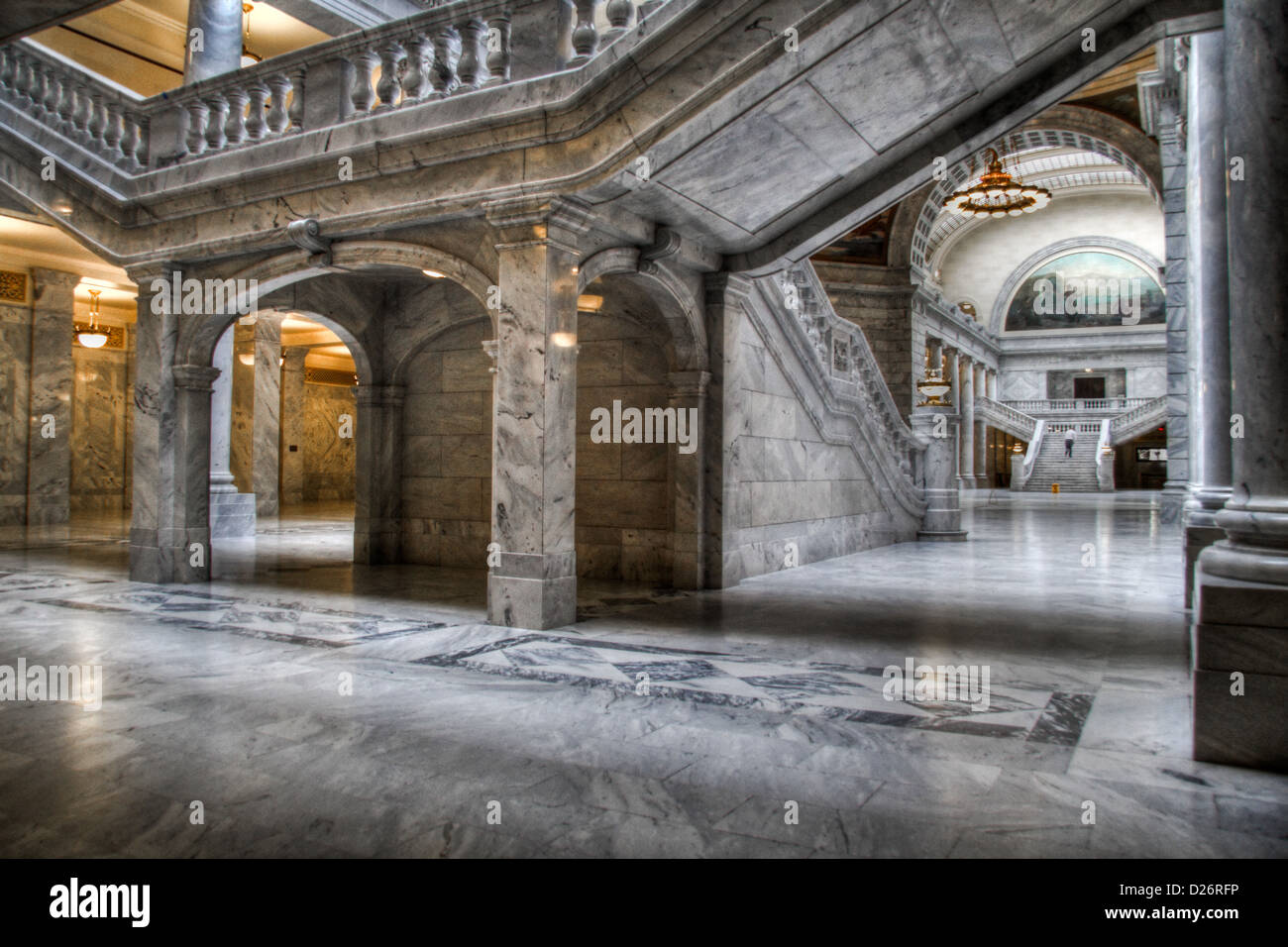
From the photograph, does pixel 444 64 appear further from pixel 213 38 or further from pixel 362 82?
pixel 213 38

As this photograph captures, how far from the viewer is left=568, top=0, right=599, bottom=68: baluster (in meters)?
6.62

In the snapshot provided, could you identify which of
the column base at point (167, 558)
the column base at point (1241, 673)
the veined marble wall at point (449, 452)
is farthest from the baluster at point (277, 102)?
the column base at point (1241, 673)

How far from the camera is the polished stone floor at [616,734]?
310cm

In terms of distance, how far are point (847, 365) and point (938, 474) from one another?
3.44m

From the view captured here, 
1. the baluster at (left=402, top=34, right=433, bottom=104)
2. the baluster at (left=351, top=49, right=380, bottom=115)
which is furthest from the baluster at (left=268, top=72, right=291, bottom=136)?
the baluster at (left=402, top=34, right=433, bottom=104)

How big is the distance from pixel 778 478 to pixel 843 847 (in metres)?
7.74

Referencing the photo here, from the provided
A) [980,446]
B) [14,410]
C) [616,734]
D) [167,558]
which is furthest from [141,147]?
[980,446]

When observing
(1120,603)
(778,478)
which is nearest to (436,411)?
(778,478)

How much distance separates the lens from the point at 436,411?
11312 mm

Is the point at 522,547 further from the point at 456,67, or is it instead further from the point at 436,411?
the point at 436,411

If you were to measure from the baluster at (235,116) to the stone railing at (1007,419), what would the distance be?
39.6 metres

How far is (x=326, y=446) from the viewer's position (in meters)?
28.2

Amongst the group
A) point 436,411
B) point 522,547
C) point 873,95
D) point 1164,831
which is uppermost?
point 873,95

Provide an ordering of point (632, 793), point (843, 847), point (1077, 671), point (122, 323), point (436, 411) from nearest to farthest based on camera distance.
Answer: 1. point (843, 847)
2. point (632, 793)
3. point (1077, 671)
4. point (436, 411)
5. point (122, 323)
